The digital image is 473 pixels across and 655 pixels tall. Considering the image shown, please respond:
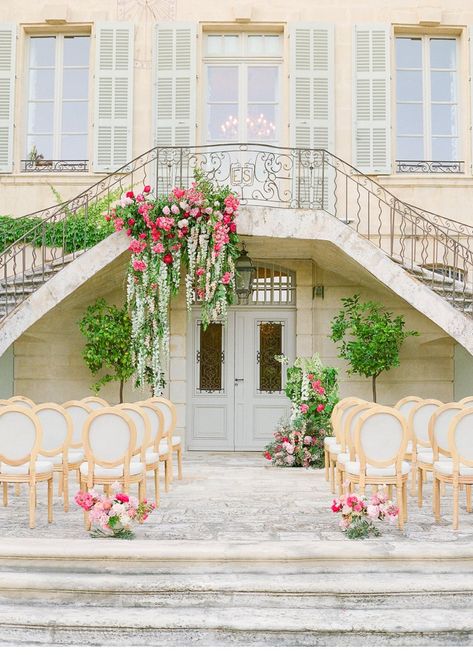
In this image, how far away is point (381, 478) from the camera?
5.52 metres

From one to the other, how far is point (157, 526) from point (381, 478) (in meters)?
1.69

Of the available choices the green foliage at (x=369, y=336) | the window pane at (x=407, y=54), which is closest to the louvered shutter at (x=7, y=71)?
the green foliage at (x=369, y=336)

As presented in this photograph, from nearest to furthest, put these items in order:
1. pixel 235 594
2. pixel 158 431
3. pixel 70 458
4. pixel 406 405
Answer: pixel 235 594
pixel 70 458
pixel 158 431
pixel 406 405

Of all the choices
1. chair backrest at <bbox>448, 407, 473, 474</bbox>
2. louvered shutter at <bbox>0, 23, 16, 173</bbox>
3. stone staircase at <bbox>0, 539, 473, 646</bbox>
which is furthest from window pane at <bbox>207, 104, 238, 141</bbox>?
stone staircase at <bbox>0, 539, 473, 646</bbox>

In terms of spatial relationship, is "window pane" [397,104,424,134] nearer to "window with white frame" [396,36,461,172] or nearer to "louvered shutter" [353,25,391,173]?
"window with white frame" [396,36,461,172]

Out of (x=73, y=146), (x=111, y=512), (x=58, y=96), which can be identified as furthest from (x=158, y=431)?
(x=58, y=96)

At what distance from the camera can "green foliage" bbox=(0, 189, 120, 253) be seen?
9.56 metres

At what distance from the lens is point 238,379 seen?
10734 millimetres

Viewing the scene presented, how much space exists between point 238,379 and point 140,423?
4456 mm

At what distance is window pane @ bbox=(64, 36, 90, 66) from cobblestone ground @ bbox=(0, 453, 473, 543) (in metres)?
6.29

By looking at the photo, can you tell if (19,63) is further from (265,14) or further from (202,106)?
(265,14)

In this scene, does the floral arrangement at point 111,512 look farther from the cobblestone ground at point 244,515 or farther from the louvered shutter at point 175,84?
the louvered shutter at point 175,84

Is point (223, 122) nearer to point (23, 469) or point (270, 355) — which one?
point (270, 355)

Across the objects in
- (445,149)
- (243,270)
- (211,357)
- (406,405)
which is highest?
(445,149)
